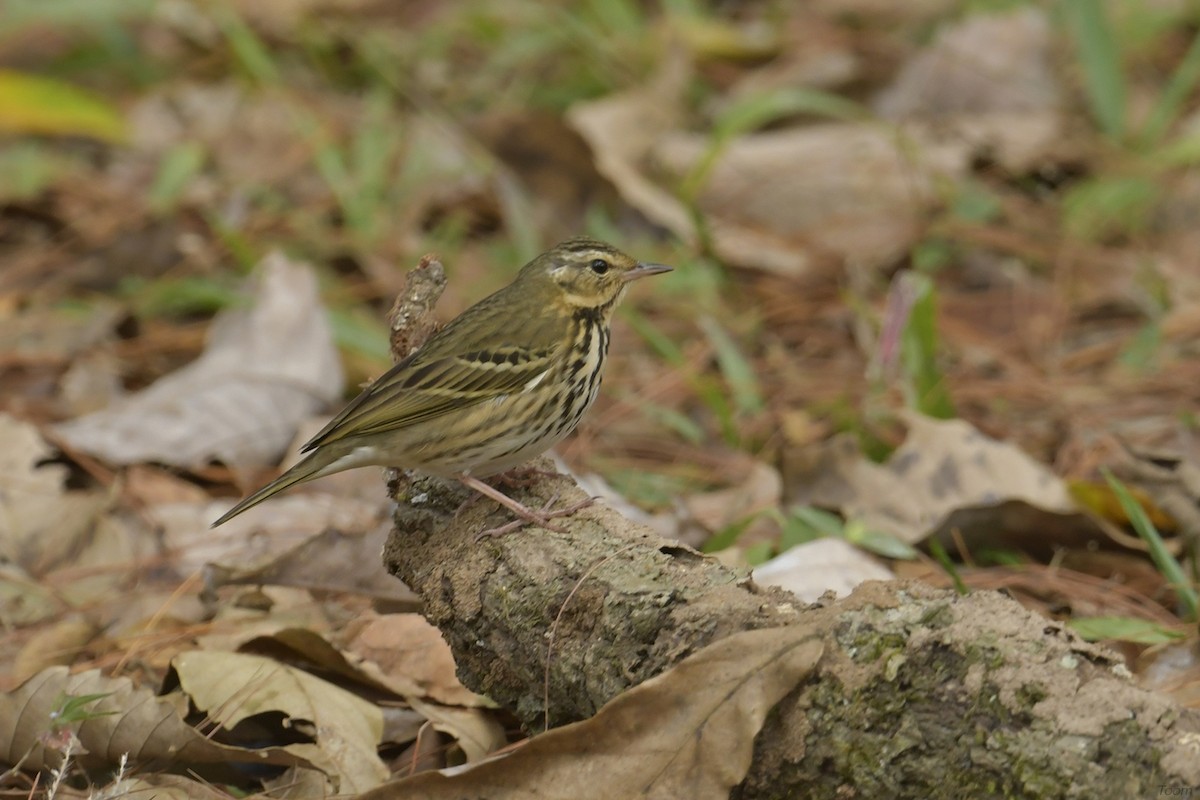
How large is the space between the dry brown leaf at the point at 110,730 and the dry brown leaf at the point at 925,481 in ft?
7.36

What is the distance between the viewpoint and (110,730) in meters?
3.76

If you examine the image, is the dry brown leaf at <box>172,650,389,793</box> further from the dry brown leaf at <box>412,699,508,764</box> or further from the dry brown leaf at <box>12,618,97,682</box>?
the dry brown leaf at <box>12,618,97,682</box>

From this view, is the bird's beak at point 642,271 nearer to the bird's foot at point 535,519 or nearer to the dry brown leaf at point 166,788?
the bird's foot at point 535,519

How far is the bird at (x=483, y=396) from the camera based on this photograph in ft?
13.2

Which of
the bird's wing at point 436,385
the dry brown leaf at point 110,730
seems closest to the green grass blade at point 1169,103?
the bird's wing at point 436,385

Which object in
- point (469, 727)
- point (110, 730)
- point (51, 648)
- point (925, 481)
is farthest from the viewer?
point (925, 481)

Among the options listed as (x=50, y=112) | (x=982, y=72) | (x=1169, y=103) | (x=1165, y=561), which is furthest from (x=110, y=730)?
(x=982, y=72)

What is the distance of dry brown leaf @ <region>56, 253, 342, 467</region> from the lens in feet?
19.8

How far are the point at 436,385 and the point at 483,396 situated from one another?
0.13 metres

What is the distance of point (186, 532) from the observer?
18.3 feet

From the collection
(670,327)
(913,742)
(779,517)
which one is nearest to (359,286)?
(670,327)

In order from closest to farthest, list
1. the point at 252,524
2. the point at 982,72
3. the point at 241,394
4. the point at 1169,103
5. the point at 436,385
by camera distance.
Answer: the point at 436,385 < the point at 252,524 < the point at 241,394 < the point at 1169,103 < the point at 982,72

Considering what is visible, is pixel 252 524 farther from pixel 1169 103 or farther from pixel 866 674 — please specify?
pixel 1169 103

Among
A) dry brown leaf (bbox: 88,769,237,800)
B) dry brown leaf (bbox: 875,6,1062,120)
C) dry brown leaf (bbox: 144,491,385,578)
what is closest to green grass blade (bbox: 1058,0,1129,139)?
dry brown leaf (bbox: 875,6,1062,120)
